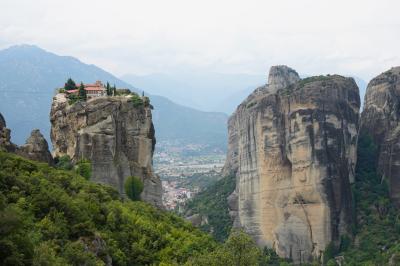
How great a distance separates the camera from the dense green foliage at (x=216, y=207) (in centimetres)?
6089

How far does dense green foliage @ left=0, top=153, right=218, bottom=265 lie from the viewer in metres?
15.2

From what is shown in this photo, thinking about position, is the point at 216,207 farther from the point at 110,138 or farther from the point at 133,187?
the point at 110,138

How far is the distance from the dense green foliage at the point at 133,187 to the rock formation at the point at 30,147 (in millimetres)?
4221

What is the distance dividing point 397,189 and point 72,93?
2663 cm

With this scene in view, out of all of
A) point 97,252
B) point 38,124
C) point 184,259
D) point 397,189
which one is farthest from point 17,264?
point 38,124

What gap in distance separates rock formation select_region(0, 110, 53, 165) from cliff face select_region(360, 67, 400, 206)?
29565mm

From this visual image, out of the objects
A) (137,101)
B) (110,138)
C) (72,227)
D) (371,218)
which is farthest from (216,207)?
(72,227)

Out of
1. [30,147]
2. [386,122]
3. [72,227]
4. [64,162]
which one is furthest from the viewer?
[386,122]

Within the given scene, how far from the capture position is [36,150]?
31031mm

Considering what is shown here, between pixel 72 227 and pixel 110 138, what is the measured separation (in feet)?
47.8

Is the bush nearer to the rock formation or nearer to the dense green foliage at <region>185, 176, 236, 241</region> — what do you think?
the rock formation

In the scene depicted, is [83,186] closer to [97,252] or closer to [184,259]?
[184,259]

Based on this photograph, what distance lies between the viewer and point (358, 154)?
55812 millimetres

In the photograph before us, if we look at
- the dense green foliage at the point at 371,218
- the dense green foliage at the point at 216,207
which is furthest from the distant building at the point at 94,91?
the dense green foliage at the point at 216,207
